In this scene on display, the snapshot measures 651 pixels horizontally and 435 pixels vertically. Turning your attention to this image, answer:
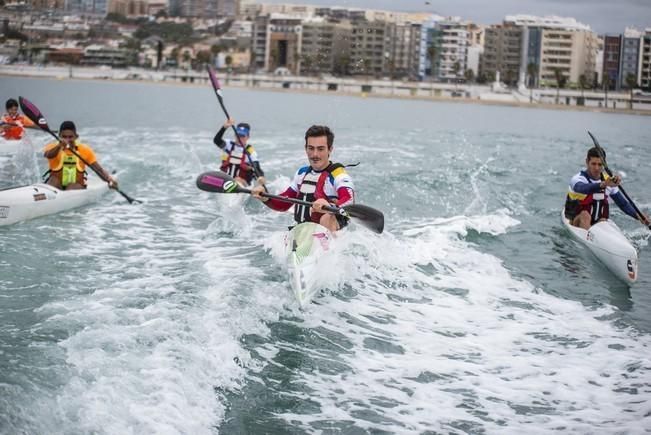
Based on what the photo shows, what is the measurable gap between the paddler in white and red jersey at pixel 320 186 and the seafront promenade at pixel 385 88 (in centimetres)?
8455

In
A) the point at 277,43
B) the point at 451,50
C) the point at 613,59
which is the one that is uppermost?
the point at 277,43

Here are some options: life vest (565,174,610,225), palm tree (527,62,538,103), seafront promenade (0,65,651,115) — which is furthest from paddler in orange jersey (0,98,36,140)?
palm tree (527,62,538,103)

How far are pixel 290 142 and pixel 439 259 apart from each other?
1836 centimetres

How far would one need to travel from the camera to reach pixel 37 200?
10953 mm

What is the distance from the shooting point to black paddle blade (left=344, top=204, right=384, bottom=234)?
7027 millimetres

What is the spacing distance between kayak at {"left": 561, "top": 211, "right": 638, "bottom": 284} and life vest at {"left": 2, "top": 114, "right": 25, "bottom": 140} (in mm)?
11829

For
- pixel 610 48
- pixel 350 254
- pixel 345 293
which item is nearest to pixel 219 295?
pixel 345 293

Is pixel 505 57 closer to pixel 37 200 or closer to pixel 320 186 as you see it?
pixel 37 200

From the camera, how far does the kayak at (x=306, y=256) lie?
6.89m

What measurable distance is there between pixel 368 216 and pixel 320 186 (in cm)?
90

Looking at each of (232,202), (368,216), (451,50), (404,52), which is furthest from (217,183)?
(451,50)

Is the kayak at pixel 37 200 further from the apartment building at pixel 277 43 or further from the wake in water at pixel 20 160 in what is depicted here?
the apartment building at pixel 277 43

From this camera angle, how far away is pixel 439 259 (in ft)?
31.8

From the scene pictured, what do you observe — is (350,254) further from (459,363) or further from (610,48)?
(610,48)
